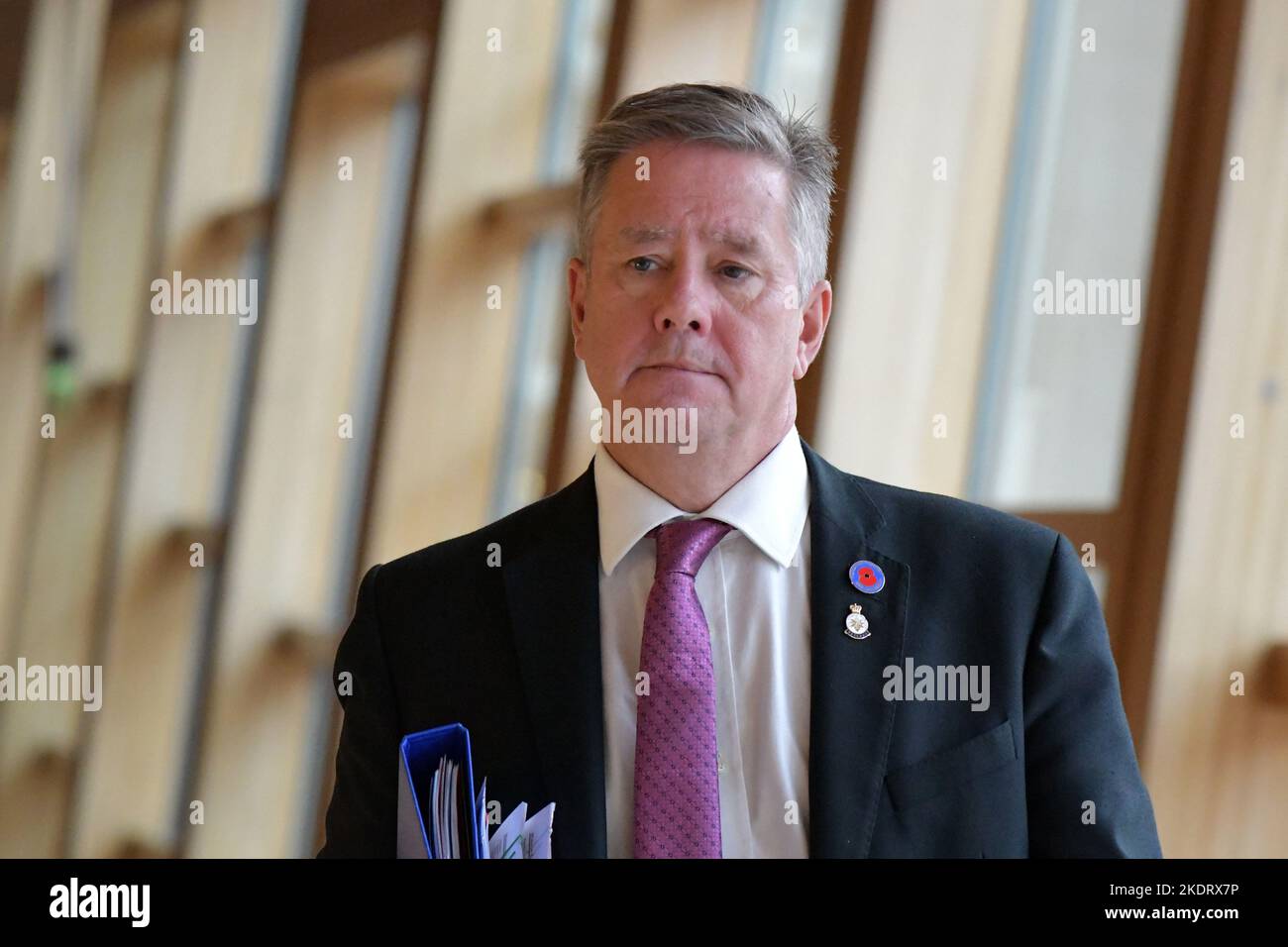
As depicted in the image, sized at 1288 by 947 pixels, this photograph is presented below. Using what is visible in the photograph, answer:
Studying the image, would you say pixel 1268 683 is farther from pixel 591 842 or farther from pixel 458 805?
pixel 458 805

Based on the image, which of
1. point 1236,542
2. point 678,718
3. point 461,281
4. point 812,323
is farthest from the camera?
point 461,281

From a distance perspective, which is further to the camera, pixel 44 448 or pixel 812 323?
pixel 44 448

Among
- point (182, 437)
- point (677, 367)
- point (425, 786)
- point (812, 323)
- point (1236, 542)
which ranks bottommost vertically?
point (425, 786)

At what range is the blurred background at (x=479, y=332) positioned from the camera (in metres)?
2.51

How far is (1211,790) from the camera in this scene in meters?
2.51

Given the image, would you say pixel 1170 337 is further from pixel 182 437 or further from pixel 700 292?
pixel 182 437

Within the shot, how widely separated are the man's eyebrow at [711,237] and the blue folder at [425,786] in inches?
28.6

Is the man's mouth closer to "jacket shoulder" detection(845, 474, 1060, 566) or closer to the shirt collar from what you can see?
the shirt collar

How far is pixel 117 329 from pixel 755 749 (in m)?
6.42

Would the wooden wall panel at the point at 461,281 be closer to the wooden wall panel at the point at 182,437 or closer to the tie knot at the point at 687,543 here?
the wooden wall panel at the point at 182,437

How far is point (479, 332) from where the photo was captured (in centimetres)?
511

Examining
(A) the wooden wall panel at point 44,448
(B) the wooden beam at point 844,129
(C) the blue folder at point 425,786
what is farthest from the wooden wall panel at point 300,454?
(C) the blue folder at point 425,786

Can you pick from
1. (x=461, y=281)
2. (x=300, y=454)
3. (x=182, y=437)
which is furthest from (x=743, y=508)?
(x=182, y=437)

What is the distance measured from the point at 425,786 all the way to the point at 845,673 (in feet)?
1.70
